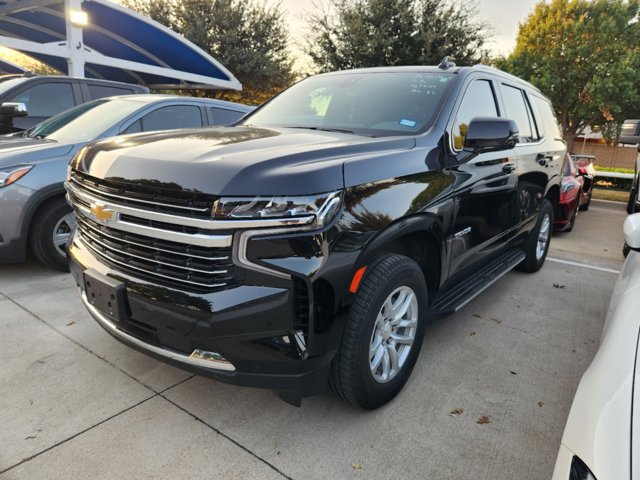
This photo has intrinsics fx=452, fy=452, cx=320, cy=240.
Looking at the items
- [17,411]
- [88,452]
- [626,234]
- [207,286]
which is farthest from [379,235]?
[17,411]

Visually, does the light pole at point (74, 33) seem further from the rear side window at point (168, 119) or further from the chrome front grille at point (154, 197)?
the chrome front grille at point (154, 197)

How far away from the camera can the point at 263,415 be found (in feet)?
7.86

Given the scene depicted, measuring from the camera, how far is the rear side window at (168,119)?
4.73m

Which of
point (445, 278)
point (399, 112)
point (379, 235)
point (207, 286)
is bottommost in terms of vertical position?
point (445, 278)

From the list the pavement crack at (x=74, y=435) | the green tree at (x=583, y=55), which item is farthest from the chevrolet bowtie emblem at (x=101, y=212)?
the green tree at (x=583, y=55)

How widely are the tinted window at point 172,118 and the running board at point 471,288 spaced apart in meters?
3.56

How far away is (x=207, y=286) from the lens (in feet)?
6.10

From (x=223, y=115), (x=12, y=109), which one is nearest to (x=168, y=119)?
(x=223, y=115)

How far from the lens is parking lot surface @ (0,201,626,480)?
2.05m

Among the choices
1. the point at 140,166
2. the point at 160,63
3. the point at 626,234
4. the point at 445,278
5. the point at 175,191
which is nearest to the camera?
the point at 175,191

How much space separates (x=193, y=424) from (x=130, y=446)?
305 millimetres

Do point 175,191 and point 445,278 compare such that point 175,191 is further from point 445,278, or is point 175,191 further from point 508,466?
point 508,466

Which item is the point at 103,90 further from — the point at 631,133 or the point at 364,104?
the point at 631,133

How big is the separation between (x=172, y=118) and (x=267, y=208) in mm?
3872
